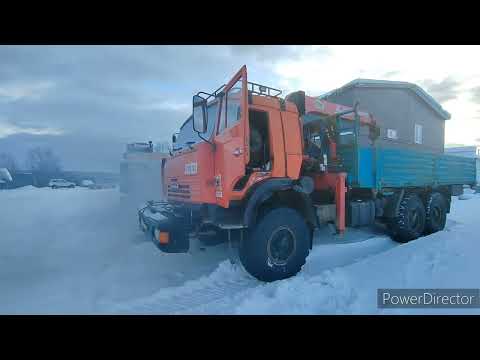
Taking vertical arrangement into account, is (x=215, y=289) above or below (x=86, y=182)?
below

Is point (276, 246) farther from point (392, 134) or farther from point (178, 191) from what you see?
point (392, 134)

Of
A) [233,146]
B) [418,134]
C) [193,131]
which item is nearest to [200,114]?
[233,146]

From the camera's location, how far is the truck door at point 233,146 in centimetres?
341

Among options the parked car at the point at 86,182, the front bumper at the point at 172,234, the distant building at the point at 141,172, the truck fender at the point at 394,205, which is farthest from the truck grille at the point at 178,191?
the parked car at the point at 86,182

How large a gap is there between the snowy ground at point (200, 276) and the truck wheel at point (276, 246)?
21 cm

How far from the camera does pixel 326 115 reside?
5457 mm

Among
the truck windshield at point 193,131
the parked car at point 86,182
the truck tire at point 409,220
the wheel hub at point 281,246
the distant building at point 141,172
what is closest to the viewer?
the wheel hub at point 281,246

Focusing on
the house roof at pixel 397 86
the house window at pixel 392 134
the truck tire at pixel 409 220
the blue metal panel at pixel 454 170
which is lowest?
the truck tire at pixel 409 220

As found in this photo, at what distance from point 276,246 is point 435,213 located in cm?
522

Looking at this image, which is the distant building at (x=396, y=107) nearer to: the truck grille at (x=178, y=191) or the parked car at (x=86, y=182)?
the truck grille at (x=178, y=191)

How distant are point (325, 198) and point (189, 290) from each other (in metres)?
3.04

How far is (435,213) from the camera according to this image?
660 centimetres

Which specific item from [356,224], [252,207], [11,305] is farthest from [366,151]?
[11,305]
